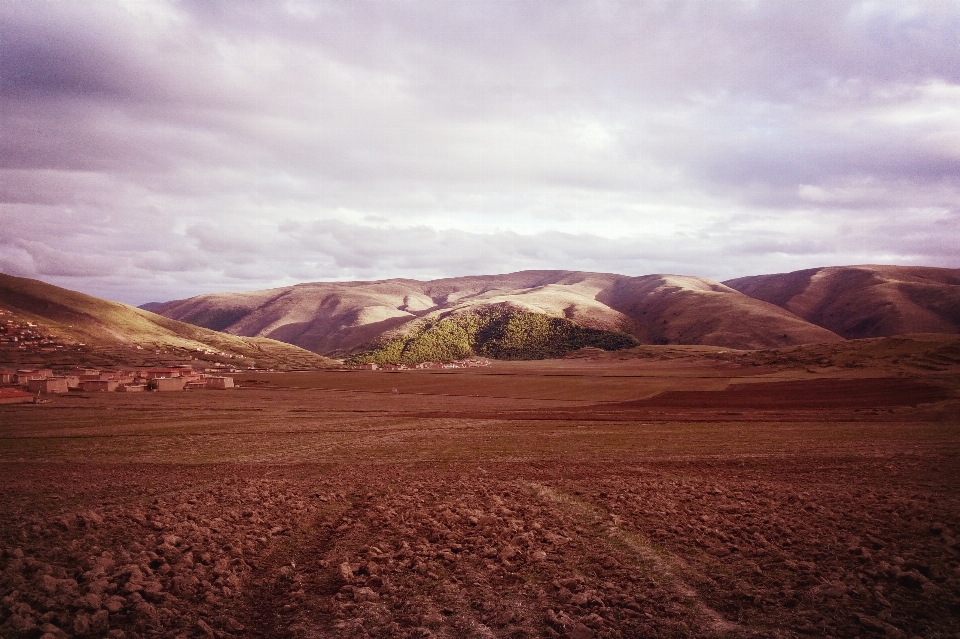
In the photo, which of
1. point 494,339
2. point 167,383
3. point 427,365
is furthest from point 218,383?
point 494,339

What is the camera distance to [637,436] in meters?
29.4

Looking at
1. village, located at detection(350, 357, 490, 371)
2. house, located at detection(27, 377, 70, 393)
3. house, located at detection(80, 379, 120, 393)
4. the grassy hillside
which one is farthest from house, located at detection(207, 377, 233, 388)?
the grassy hillside

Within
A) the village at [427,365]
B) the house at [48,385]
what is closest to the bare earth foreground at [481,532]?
the house at [48,385]

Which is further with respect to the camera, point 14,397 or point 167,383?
point 167,383

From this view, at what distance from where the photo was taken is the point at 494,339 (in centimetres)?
15912

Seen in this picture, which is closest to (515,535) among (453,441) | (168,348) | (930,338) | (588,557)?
(588,557)

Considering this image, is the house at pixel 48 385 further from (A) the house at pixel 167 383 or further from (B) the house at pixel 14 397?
(A) the house at pixel 167 383

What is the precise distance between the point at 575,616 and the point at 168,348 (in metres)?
117

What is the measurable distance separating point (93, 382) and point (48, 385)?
→ 484 cm

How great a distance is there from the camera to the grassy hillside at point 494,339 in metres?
146

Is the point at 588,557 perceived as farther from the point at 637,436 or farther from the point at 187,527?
the point at 637,436

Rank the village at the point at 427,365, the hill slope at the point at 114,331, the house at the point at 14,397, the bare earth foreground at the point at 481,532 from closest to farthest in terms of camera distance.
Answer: the bare earth foreground at the point at 481,532 → the house at the point at 14,397 → the hill slope at the point at 114,331 → the village at the point at 427,365

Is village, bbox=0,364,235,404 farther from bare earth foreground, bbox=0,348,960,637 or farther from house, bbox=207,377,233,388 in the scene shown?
bare earth foreground, bbox=0,348,960,637

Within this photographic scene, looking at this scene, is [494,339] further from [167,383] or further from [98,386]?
[98,386]
